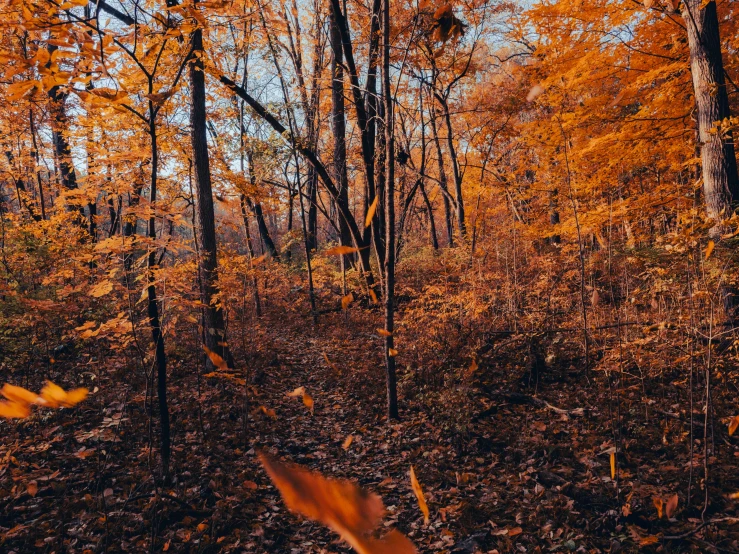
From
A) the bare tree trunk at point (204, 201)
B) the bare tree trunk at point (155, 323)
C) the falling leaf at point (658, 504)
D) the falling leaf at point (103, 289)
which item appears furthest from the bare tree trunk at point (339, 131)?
the falling leaf at point (658, 504)

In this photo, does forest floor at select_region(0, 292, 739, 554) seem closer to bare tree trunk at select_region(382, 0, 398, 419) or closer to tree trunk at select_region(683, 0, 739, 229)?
bare tree trunk at select_region(382, 0, 398, 419)

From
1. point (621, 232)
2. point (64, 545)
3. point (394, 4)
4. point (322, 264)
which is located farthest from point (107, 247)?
point (621, 232)

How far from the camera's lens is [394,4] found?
11.5 meters

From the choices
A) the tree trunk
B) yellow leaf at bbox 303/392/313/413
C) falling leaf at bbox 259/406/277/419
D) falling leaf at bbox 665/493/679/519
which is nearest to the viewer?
falling leaf at bbox 665/493/679/519

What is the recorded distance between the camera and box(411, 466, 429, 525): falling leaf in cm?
358

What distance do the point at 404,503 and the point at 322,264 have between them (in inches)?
375

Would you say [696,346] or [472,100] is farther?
[472,100]

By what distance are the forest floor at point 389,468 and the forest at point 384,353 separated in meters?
0.03

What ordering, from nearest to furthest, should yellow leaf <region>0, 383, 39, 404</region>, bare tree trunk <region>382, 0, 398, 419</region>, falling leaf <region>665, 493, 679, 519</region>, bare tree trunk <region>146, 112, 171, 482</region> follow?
yellow leaf <region>0, 383, 39, 404</region>, falling leaf <region>665, 493, 679, 519</region>, bare tree trunk <region>146, 112, 171, 482</region>, bare tree trunk <region>382, 0, 398, 419</region>

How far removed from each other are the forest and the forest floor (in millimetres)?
27

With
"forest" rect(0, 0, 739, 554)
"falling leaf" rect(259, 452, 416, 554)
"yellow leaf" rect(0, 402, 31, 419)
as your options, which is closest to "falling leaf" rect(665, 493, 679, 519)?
"forest" rect(0, 0, 739, 554)

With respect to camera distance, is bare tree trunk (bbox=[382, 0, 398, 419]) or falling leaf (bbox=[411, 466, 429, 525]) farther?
bare tree trunk (bbox=[382, 0, 398, 419])

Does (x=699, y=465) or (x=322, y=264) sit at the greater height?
(x=322, y=264)

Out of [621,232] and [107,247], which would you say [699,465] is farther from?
[621,232]
